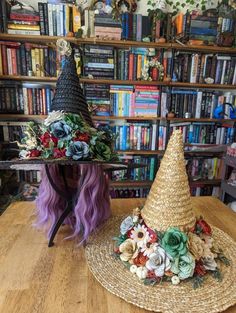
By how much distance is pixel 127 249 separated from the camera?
0.63 metres

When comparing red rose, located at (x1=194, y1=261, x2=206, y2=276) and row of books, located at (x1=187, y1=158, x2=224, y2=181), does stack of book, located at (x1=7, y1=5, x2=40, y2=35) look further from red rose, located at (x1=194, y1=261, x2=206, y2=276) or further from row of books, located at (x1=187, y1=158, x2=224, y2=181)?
red rose, located at (x1=194, y1=261, x2=206, y2=276)

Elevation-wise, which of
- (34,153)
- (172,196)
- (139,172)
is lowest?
(139,172)

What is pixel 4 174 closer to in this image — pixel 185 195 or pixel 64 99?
pixel 64 99

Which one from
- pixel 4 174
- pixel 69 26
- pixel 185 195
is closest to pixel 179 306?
pixel 185 195

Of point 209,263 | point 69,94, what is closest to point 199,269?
point 209,263

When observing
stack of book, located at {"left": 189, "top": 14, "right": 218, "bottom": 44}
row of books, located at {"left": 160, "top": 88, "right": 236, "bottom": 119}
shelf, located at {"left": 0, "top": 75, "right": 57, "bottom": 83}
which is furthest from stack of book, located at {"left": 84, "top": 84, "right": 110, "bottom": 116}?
stack of book, located at {"left": 189, "top": 14, "right": 218, "bottom": 44}

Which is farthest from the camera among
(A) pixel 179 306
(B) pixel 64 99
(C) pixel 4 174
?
(C) pixel 4 174

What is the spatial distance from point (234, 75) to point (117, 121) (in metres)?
1.16

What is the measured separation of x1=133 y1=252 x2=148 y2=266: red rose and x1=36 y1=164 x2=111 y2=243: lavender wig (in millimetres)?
194

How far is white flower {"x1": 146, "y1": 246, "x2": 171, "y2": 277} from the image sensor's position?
0.57 m

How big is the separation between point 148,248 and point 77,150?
1.04 ft

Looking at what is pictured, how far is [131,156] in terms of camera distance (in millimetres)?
2189

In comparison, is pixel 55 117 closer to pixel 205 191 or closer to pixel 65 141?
pixel 65 141

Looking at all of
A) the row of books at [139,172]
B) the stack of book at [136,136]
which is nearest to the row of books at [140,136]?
the stack of book at [136,136]
